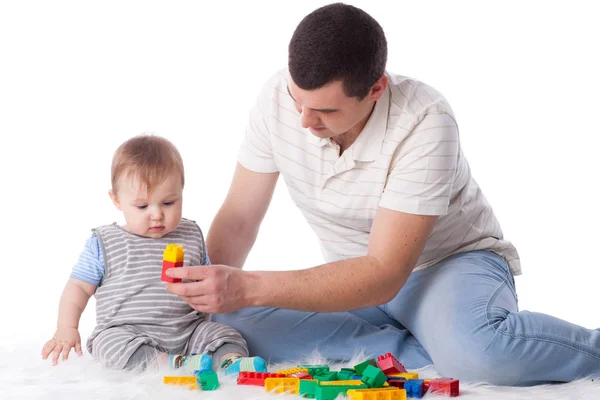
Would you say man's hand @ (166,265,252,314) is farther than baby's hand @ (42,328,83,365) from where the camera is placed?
No

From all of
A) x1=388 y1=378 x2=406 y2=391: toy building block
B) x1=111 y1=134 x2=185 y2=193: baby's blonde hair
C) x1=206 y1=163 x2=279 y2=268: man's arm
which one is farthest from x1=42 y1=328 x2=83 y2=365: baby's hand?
x1=388 y1=378 x2=406 y2=391: toy building block

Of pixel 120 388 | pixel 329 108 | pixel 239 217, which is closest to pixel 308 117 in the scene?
pixel 329 108

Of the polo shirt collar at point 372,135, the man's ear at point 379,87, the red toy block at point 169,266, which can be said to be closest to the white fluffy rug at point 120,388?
the red toy block at point 169,266

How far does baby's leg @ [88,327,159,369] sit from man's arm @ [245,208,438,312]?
1.15 ft

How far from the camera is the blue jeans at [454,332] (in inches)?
88.7

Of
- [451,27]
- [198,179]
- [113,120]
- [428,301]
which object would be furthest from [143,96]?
[428,301]

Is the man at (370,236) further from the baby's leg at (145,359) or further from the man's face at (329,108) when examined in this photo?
the baby's leg at (145,359)

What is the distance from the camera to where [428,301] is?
8.21 ft

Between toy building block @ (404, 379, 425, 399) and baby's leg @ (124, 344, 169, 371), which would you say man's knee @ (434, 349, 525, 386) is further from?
baby's leg @ (124, 344, 169, 371)

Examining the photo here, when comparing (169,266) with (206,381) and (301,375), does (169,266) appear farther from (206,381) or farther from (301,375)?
(301,375)

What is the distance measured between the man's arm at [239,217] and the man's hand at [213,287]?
50 centimetres

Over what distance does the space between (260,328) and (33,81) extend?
2.28 m

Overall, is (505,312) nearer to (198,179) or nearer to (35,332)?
(35,332)

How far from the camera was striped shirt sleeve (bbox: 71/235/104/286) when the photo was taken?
2.42 m
